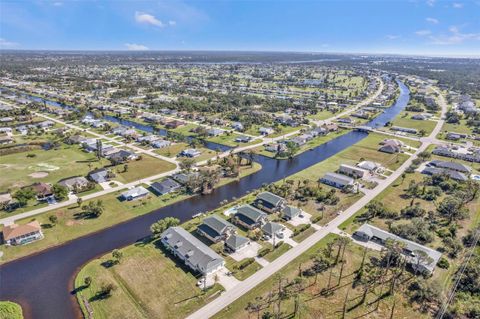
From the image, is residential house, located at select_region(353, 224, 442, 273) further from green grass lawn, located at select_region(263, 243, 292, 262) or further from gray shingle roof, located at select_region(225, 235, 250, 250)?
gray shingle roof, located at select_region(225, 235, 250, 250)

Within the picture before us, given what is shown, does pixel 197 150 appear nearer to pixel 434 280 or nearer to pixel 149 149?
pixel 149 149

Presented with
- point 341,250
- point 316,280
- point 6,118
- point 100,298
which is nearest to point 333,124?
point 341,250

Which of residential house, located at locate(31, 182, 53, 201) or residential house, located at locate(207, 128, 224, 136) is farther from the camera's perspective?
residential house, located at locate(207, 128, 224, 136)

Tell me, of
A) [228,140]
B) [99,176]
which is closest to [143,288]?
[99,176]

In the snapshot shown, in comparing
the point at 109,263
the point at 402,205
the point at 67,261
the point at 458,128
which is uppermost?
the point at 458,128

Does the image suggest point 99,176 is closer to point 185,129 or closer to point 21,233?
point 21,233

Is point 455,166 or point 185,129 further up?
point 455,166

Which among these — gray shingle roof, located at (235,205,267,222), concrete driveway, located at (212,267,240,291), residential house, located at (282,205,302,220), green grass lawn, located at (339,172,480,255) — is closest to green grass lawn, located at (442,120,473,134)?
green grass lawn, located at (339,172,480,255)
